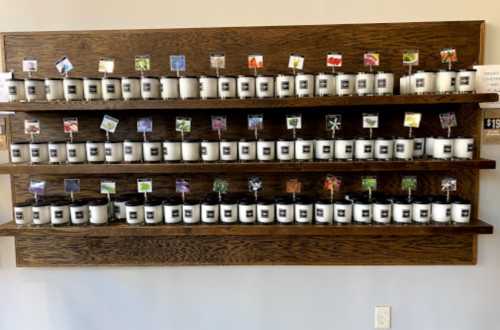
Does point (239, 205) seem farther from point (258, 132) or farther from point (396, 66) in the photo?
point (396, 66)

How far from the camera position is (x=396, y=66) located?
5.20 ft

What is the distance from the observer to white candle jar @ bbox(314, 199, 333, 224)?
150cm

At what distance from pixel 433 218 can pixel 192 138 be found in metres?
1.07

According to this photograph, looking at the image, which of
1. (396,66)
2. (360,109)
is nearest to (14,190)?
(360,109)

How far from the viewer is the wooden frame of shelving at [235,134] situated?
1.49 m

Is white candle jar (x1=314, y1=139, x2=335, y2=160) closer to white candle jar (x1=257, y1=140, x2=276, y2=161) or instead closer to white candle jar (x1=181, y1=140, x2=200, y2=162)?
white candle jar (x1=257, y1=140, x2=276, y2=161)

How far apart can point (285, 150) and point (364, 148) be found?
0.31 m

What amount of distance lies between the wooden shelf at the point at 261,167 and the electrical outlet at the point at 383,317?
70 cm

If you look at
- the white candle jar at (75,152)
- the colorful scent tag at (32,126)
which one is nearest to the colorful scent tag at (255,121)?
the white candle jar at (75,152)

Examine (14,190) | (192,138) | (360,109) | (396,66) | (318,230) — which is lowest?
(318,230)

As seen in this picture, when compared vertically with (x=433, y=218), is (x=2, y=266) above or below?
below

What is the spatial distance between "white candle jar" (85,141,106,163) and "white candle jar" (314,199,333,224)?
920 millimetres

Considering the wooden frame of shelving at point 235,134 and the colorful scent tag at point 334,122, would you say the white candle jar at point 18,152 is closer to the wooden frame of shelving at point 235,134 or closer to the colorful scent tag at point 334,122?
the wooden frame of shelving at point 235,134

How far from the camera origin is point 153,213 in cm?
153
